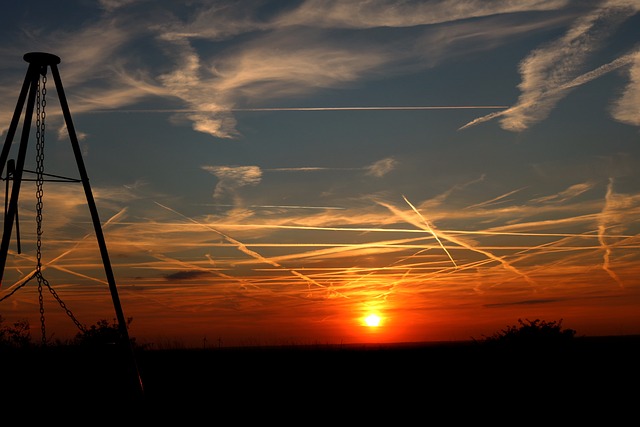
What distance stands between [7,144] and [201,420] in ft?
30.4

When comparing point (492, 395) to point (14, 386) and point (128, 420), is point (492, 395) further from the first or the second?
point (14, 386)

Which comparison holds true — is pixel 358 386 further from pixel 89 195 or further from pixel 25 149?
pixel 25 149

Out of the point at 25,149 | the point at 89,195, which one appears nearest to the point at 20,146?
the point at 25,149

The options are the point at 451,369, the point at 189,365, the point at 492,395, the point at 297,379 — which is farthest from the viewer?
the point at 189,365

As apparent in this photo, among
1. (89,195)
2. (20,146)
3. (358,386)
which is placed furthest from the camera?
(358,386)

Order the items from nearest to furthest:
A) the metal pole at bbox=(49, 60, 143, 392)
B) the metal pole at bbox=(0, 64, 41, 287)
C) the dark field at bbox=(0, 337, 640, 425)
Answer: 1. the metal pole at bbox=(0, 64, 41, 287)
2. the metal pole at bbox=(49, 60, 143, 392)
3. the dark field at bbox=(0, 337, 640, 425)

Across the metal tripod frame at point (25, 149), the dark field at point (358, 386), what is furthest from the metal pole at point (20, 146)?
the dark field at point (358, 386)

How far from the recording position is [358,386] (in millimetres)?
26266

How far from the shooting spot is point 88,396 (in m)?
24.2

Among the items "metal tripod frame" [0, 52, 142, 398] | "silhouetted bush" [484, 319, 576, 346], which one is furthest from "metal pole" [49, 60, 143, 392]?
"silhouetted bush" [484, 319, 576, 346]

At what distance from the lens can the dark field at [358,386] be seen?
2105 centimetres

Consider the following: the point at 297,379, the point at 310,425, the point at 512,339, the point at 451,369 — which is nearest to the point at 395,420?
the point at 310,425

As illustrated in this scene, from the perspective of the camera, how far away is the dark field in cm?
2105

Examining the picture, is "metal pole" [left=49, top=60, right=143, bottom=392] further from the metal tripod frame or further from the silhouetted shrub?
the silhouetted shrub
